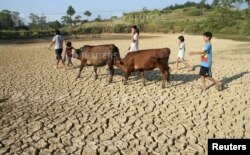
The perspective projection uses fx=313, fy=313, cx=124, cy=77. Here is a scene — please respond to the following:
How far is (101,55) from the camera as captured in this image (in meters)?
10.6

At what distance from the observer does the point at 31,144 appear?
5984 mm

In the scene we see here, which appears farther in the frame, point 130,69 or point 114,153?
point 130,69

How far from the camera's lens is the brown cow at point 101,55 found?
1047cm

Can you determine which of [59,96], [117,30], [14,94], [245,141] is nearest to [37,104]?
[59,96]

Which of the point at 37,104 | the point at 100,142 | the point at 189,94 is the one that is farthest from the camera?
the point at 189,94

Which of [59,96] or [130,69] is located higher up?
[130,69]

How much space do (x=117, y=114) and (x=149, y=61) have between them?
8.81 feet

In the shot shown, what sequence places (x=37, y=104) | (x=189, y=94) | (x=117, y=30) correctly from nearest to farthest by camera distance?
(x=37, y=104)
(x=189, y=94)
(x=117, y=30)

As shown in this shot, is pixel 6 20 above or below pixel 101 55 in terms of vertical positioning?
above

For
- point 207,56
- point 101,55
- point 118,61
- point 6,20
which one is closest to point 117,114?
point 118,61

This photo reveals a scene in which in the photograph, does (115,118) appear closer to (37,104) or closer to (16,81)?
(37,104)

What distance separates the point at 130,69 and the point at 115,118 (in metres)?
2.98

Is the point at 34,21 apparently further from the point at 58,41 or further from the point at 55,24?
the point at 58,41

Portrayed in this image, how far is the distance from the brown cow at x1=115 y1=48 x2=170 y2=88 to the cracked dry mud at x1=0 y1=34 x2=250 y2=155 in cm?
60
